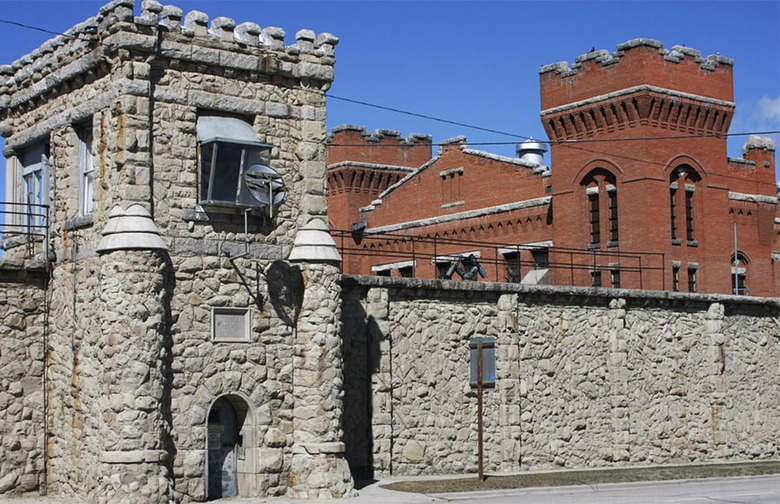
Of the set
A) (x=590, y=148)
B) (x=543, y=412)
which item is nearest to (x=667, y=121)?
(x=590, y=148)

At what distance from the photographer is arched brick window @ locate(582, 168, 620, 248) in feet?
121

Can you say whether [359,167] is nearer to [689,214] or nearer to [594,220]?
[594,220]

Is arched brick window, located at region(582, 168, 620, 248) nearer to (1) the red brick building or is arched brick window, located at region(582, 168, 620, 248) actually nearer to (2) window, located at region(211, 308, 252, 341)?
(1) the red brick building

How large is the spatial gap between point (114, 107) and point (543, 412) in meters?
12.5

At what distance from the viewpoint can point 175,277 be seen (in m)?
20.1

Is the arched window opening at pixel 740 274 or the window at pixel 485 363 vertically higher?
the arched window opening at pixel 740 274

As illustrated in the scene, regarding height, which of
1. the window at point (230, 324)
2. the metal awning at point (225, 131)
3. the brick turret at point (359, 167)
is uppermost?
the brick turret at point (359, 167)

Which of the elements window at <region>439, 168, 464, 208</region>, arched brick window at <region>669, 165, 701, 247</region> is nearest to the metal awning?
arched brick window at <region>669, 165, 701, 247</region>

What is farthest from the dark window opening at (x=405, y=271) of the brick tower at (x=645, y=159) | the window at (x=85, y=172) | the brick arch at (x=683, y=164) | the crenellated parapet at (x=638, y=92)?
the window at (x=85, y=172)

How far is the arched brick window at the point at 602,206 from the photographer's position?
121 feet

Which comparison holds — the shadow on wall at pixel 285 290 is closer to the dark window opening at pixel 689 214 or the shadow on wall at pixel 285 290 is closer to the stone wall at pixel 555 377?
the stone wall at pixel 555 377

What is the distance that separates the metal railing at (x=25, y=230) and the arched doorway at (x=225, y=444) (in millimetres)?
4510

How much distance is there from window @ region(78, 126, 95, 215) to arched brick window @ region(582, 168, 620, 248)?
19.6m

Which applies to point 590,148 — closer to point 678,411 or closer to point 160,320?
point 678,411
